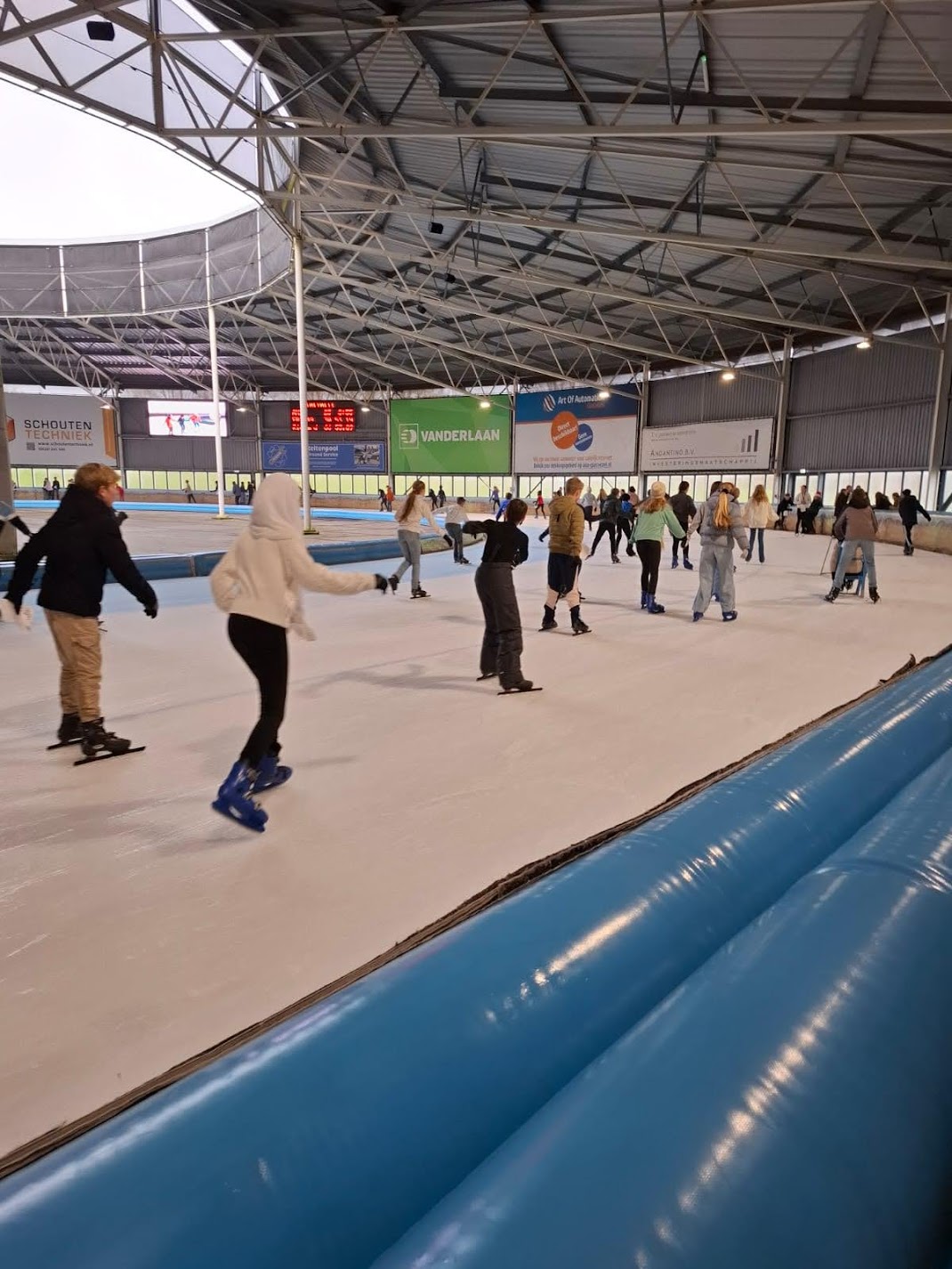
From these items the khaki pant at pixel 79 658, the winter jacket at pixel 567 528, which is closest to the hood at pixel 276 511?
the khaki pant at pixel 79 658

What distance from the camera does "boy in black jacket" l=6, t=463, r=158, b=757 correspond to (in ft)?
11.3

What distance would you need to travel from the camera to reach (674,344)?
26.7 m

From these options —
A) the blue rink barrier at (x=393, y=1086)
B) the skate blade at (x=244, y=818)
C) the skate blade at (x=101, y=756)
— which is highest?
the blue rink barrier at (x=393, y=1086)

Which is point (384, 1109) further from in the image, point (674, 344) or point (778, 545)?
point (674, 344)

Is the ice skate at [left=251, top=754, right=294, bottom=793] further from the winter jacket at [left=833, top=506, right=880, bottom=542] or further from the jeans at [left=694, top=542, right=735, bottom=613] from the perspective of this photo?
the winter jacket at [left=833, top=506, right=880, bottom=542]

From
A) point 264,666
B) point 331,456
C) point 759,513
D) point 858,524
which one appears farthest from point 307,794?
point 331,456

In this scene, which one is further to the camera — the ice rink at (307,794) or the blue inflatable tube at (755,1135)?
the ice rink at (307,794)

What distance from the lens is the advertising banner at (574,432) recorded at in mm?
29781

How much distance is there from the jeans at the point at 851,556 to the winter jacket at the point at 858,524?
35 millimetres

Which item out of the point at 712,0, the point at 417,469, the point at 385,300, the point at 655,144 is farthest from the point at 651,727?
the point at 417,469

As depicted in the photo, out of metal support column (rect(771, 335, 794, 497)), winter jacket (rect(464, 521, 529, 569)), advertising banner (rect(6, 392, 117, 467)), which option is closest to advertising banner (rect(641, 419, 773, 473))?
metal support column (rect(771, 335, 794, 497))

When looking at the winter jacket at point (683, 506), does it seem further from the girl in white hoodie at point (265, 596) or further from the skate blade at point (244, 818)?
the skate blade at point (244, 818)

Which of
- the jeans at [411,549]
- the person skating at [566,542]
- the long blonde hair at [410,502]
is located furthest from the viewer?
the jeans at [411,549]

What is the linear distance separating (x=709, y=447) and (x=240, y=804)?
2670 cm
